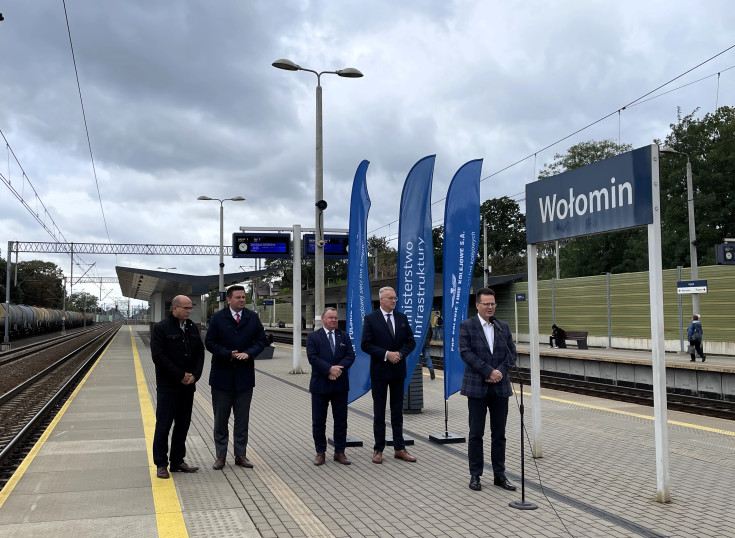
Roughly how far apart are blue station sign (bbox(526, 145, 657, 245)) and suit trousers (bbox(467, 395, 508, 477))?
1897mm

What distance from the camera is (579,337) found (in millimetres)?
29328

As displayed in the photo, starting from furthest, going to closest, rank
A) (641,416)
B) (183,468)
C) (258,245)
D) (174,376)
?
(258,245) → (641,416) → (183,468) → (174,376)

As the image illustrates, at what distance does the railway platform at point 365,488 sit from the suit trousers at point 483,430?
22 centimetres

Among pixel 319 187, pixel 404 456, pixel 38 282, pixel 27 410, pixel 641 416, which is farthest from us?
pixel 38 282

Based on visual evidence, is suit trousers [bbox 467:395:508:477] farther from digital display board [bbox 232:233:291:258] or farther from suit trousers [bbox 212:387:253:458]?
digital display board [bbox 232:233:291:258]

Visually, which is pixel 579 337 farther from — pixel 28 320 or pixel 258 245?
pixel 28 320

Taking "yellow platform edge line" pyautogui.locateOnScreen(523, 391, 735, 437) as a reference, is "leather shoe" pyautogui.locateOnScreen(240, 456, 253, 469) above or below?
above

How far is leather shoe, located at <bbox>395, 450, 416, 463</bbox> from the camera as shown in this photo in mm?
7188

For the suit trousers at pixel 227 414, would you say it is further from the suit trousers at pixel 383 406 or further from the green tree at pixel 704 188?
the green tree at pixel 704 188

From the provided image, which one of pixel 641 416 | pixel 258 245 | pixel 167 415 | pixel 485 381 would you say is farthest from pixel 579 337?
pixel 167 415

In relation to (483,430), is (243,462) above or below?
below

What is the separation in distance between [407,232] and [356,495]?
3.88 meters

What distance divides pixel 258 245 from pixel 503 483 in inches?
603

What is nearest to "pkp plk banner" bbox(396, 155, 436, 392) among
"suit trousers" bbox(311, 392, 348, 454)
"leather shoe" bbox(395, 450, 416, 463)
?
"leather shoe" bbox(395, 450, 416, 463)
